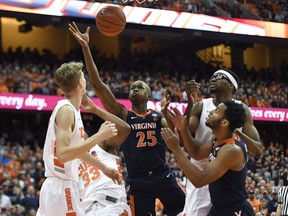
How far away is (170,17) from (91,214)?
50.8 feet

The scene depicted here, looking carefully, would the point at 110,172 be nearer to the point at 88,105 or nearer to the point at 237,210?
the point at 88,105

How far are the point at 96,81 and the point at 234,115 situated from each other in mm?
1708

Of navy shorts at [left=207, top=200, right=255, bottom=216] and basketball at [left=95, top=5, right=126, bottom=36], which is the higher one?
basketball at [left=95, top=5, right=126, bottom=36]

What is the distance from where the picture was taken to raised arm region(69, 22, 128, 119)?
5512mm

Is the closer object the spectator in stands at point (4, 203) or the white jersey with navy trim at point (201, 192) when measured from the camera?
the white jersey with navy trim at point (201, 192)

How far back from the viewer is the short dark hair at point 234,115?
464cm

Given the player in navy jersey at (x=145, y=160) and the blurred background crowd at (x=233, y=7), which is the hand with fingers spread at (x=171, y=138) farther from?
the blurred background crowd at (x=233, y=7)

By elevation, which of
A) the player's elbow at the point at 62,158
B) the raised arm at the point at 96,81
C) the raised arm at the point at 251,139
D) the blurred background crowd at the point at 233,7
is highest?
the blurred background crowd at the point at 233,7

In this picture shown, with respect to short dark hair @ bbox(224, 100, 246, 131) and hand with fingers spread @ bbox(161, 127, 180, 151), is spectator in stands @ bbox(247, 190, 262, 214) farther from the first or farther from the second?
hand with fingers spread @ bbox(161, 127, 180, 151)

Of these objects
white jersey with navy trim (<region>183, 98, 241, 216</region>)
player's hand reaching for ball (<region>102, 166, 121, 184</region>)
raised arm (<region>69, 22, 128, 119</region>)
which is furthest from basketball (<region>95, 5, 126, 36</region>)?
player's hand reaching for ball (<region>102, 166, 121, 184</region>)

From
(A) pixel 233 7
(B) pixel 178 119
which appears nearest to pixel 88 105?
(B) pixel 178 119

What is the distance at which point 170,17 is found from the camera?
20.3m

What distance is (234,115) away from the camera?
463 centimetres

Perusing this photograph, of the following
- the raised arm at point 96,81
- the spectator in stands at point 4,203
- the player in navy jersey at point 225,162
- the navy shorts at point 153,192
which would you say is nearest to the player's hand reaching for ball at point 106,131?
the player in navy jersey at point 225,162
